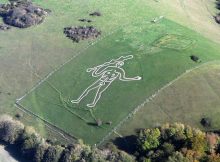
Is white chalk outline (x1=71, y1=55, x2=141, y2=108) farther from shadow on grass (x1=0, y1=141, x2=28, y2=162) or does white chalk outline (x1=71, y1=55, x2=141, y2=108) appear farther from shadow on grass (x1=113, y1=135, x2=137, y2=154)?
shadow on grass (x1=0, y1=141, x2=28, y2=162)

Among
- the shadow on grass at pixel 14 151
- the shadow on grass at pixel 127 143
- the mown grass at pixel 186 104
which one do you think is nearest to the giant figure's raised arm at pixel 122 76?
the mown grass at pixel 186 104

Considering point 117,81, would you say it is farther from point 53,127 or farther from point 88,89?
point 53,127

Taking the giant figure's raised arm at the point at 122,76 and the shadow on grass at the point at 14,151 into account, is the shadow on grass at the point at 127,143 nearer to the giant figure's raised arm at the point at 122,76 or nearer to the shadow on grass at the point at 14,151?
the giant figure's raised arm at the point at 122,76

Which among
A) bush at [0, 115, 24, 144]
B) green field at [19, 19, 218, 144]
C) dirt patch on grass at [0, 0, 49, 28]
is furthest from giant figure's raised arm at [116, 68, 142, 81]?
dirt patch on grass at [0, 0, 49, 28]

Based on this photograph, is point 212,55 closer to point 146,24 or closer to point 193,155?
point 146,24

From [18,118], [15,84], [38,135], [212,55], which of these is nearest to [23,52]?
[15,84]

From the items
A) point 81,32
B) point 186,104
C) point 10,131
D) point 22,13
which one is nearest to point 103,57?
point 81,32
